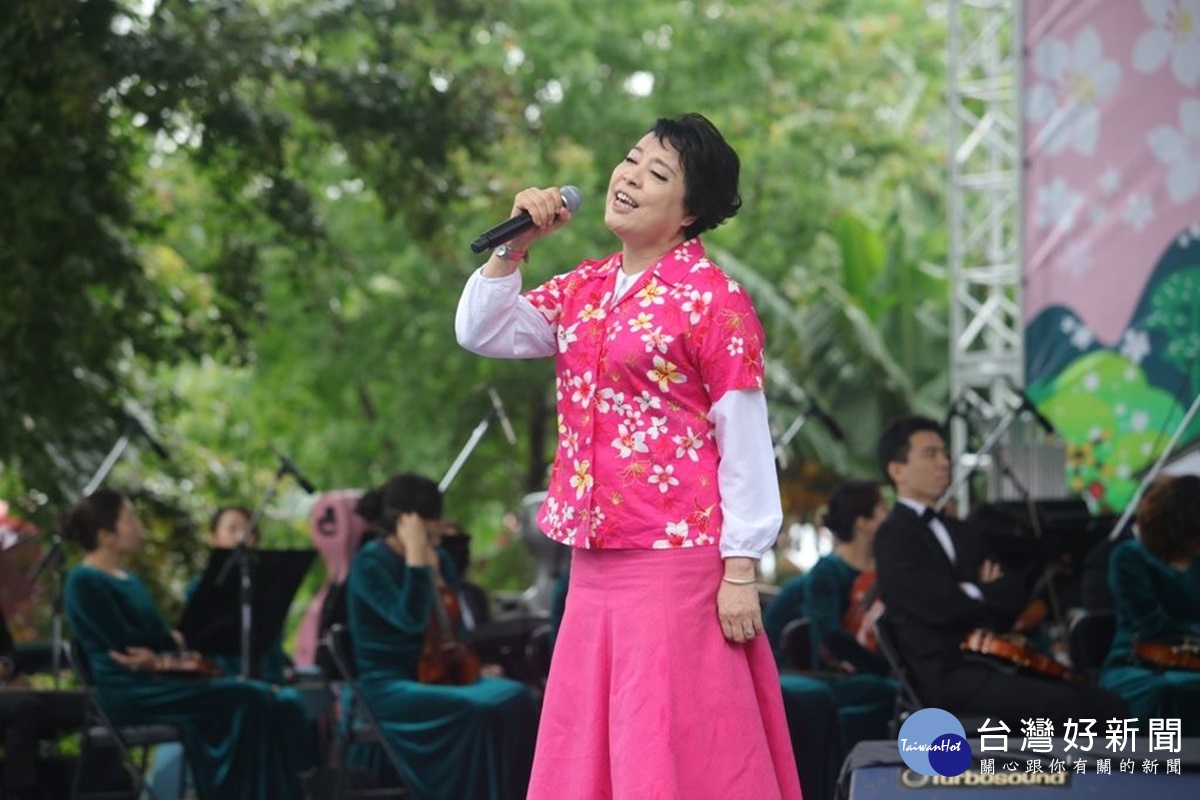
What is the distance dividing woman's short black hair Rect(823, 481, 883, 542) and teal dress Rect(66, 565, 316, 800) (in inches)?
93.9

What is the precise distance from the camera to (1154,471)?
26.9 feet

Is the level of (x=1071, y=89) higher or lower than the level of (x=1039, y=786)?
higher

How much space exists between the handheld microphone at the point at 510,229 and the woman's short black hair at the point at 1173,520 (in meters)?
3.64

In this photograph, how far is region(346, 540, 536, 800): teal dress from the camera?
7469 mm

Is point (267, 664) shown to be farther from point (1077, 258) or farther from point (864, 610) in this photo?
point (1077, 258)

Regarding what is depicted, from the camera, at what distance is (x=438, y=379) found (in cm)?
1655

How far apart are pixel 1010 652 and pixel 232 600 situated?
10.5 ft

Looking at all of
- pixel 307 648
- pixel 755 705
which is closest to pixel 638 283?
pixel 755 705

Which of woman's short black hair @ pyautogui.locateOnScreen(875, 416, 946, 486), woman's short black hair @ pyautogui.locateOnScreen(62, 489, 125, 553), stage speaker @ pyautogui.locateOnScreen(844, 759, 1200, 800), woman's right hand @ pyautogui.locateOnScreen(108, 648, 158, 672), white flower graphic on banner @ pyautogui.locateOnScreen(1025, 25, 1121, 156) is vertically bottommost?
woman's right hand @ pyautogui.locateOnScreen(108, 648, 158, 672)

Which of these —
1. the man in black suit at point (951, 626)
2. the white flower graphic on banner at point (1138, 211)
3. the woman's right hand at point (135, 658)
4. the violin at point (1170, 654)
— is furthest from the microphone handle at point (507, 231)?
the white flower graphic on banner at point (1138, 211)

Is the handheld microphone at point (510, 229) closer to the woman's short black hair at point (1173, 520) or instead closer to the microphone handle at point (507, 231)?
the microphone handle at point (507, 231)

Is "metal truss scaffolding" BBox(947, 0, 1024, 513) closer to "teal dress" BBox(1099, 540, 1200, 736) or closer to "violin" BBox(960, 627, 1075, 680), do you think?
"teal dress" BBox(1099, 540, 1200, 736)

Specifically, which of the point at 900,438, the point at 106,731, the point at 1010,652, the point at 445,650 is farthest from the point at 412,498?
the point at 1010,652

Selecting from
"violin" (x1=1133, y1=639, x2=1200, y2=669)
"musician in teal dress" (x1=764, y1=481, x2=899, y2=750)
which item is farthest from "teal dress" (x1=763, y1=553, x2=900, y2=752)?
"violin" (x1=1133, y1=639, x2=1200, y2=669)
